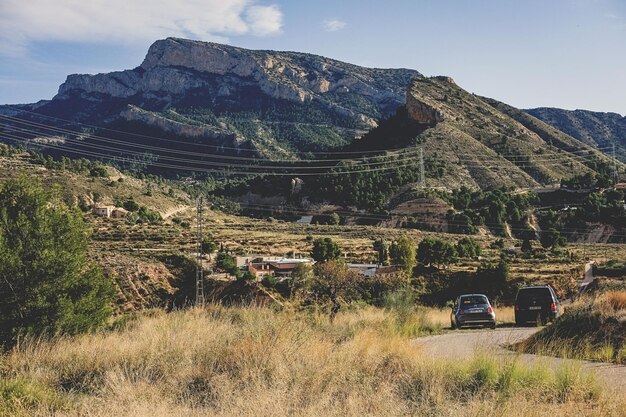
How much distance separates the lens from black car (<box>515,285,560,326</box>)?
750 inches

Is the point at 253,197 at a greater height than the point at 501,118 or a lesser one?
lesser

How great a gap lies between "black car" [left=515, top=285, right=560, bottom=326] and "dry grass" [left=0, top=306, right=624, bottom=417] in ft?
38.2

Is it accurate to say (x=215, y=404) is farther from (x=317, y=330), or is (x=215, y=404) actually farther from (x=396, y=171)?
(x=396, y=171)

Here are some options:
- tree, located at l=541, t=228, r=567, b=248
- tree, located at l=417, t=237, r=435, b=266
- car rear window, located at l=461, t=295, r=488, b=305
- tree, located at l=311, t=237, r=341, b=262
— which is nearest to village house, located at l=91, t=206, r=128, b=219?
tree, located at l=311, t=237, r=341, b=262

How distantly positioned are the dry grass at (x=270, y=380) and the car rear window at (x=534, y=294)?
1179cm

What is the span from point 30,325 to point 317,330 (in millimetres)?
9276

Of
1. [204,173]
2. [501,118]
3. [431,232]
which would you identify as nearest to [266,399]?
[431,232]

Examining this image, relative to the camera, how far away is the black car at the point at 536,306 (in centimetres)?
1905

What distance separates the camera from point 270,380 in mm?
7027

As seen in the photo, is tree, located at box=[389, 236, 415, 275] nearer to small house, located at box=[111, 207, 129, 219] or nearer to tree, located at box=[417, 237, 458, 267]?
tree, located at box=[417, 237, 458, 267]

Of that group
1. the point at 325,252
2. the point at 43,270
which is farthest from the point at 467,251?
the point at 43,270

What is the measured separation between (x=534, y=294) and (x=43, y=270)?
16.9 metres

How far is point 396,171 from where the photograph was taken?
118250 mm

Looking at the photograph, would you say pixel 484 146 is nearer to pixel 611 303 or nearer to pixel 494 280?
pixel 494 280
